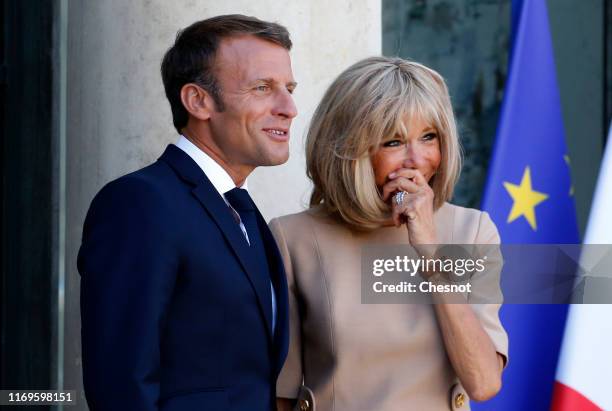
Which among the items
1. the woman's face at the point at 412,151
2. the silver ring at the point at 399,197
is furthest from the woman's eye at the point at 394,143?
the silver ring at the point at 399,197

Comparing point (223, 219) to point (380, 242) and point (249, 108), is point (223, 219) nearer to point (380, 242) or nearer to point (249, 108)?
point (249, 108)

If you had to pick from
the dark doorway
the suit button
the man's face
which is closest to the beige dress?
the suit button

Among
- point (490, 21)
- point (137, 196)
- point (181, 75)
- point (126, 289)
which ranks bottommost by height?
point (126, 289)

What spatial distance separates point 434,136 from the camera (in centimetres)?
321

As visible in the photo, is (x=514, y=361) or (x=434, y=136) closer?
(x=434, y=136)

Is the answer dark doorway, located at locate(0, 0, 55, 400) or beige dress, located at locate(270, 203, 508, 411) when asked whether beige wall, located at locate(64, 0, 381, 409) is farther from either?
beige dress, located at locate(270, 203, 508, 411)

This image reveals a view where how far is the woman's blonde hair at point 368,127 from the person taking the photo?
3148mm

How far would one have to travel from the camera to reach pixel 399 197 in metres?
3.18

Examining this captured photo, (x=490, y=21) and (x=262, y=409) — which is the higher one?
(x=490, y=21)

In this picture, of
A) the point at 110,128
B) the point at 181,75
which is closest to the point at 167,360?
the point at 181,75

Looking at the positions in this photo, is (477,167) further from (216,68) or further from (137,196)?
(137,196)

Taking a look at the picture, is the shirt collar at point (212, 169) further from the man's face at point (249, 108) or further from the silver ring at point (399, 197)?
the silver ring at point (399, 197)

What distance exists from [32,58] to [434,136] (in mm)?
1981

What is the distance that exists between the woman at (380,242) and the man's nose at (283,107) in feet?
0.90
